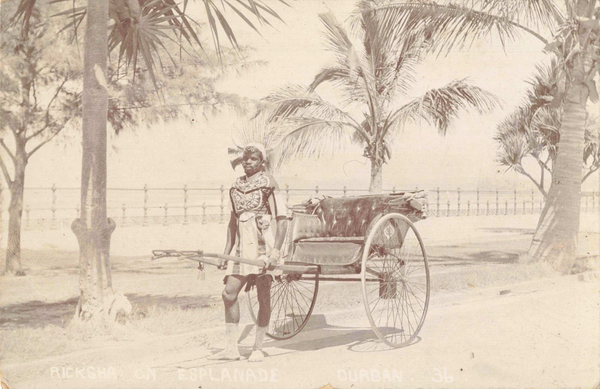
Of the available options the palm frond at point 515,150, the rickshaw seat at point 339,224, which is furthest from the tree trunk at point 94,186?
the palm frond at point 515,150

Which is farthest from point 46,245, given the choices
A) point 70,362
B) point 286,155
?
point 70,362

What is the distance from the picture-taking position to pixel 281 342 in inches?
256

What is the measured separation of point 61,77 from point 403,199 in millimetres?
6610

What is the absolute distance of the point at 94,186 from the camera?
6758 mm

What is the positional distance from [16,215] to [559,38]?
26.6ft

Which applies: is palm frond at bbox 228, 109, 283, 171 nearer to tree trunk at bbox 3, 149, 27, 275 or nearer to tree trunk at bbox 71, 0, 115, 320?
tree trunk at bbox 71, 0, 115, 320

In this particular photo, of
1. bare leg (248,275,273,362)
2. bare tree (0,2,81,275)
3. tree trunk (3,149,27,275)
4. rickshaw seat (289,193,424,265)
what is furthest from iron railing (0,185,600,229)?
bare leg (248,275,273,362)

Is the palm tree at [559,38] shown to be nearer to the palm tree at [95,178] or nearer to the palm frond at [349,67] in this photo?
the palm frond at [349,67]

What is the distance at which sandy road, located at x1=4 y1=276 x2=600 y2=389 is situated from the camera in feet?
18.1

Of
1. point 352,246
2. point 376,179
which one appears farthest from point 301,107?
point 352,246

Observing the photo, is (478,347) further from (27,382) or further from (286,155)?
(286,155)

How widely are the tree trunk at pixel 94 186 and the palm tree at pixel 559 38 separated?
4.33 m

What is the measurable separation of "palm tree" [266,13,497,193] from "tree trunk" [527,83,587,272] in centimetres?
Result: 134

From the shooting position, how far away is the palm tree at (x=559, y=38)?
388 inches
